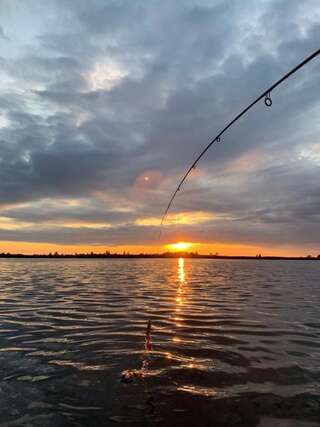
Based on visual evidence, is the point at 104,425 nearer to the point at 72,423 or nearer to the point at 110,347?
the point at 72,423

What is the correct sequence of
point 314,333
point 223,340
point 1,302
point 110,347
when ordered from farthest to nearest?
point 1,302, point 314,333, point 223,340, point 110,347

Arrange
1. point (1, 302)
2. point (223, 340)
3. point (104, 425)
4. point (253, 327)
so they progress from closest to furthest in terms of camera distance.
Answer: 1. point (104, 425)
2. point (223, 340)
3. point (253, 327)
4. point (1, 302)

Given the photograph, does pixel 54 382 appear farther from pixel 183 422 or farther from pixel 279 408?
pixel 279 408

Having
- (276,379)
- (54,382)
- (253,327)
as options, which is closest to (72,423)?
(54,382)

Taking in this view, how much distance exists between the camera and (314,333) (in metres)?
12.5

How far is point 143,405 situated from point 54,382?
2.03m

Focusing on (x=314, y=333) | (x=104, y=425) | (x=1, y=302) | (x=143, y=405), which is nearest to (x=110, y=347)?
(x=143, y=405)

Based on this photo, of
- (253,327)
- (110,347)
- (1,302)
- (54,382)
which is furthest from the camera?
(1,302)

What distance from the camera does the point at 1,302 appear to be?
1966 centimetres

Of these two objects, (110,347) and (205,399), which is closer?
(205,399)

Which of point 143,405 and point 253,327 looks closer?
point 143,405

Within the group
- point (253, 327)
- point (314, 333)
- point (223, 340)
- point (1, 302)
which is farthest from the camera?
point (1, 302)

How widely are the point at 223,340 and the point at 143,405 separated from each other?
541 centimetres

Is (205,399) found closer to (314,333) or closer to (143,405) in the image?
(143,405)
